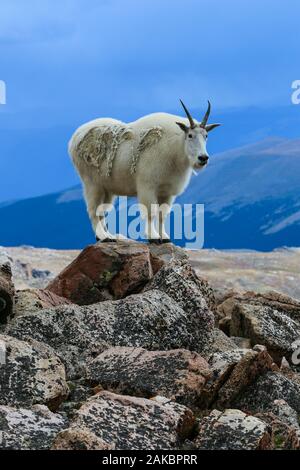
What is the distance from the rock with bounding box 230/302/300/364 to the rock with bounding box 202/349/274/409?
9.75 ft

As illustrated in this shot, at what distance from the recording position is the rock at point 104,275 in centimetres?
1911

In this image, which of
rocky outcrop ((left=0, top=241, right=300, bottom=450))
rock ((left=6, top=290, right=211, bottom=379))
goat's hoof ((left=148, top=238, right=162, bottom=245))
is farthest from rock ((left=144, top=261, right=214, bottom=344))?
goat's hoof ((left=148, top=238, right=162, bottom=245))

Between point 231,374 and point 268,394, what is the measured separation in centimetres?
70

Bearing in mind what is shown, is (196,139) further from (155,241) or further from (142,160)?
(155,241)

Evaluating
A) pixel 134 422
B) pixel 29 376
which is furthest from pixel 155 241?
pixel 134 422

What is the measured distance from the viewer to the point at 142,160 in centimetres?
2233

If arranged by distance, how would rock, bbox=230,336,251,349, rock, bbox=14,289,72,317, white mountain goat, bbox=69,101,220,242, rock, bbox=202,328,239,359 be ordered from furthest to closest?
white mountain goat, bbox=69,101,220,242, rock, bbox=230,336,251,349, rock, bbox=14,289,72,317, rock, bbox=202,328,239,359

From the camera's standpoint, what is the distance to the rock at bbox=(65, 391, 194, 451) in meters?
11.2

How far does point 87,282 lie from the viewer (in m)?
19.3

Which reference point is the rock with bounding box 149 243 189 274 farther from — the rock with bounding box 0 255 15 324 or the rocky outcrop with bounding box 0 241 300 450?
the rock with bounding box 0 255 15 324

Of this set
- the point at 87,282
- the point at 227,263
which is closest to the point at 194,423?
the point at 87,282

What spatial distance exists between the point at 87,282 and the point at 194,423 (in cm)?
763

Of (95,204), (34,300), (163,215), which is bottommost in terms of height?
(34,300)
